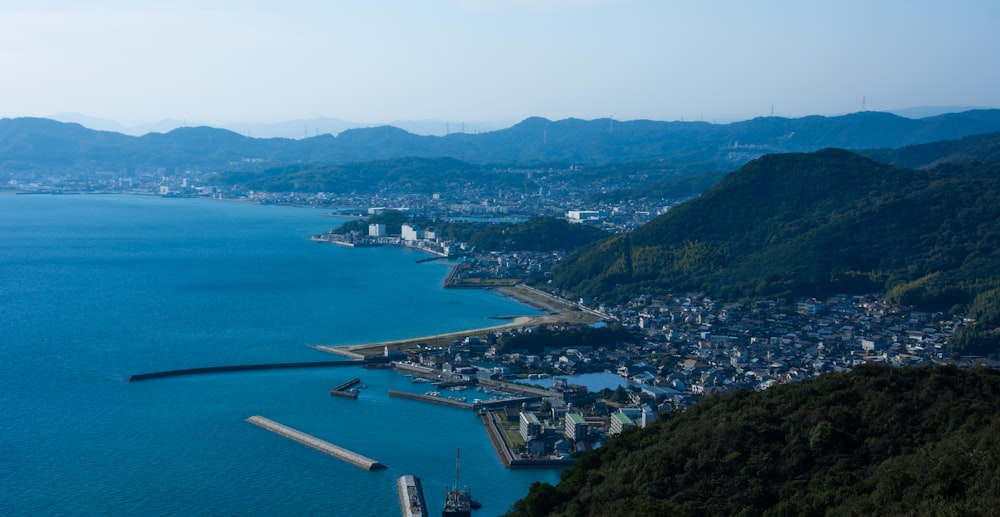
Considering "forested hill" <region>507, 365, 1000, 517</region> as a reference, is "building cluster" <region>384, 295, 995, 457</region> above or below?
below

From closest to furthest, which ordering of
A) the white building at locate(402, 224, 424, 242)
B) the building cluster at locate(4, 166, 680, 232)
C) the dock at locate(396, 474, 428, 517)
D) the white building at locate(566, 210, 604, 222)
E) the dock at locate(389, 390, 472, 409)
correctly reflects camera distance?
the dock at locate(396, 474, 428, 517) → the dock at locate(389, 390, 472, 409) → the white building at locate(402, 224, 424, 242) → the white building at locate(566, 210, 604, 222) → the building cluster at locate(4, 166, 680, 232)

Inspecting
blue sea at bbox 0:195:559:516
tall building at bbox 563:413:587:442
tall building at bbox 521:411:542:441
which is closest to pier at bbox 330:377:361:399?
blue sea at bbox 0:195:559:516

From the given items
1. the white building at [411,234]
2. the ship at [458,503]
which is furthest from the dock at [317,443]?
the white building at [411,234]

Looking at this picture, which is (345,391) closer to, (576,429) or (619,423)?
(576,429)

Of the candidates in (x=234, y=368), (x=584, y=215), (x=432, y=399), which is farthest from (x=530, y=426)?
(x=584, y=215)

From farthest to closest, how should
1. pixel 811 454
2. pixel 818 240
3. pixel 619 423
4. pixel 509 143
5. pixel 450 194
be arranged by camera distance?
pixel 509 143, pixel 450 194, pixel 818 240, pixel 619 423, pixel 811 454

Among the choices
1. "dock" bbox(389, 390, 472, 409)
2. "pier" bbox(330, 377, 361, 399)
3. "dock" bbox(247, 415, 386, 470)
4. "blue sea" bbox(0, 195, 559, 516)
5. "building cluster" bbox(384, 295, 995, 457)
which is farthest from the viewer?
"pier" bbox(330, 377, 361, 399)

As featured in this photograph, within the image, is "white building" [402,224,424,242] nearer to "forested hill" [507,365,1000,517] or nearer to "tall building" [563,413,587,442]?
"tall building" [563,413,587,442]
